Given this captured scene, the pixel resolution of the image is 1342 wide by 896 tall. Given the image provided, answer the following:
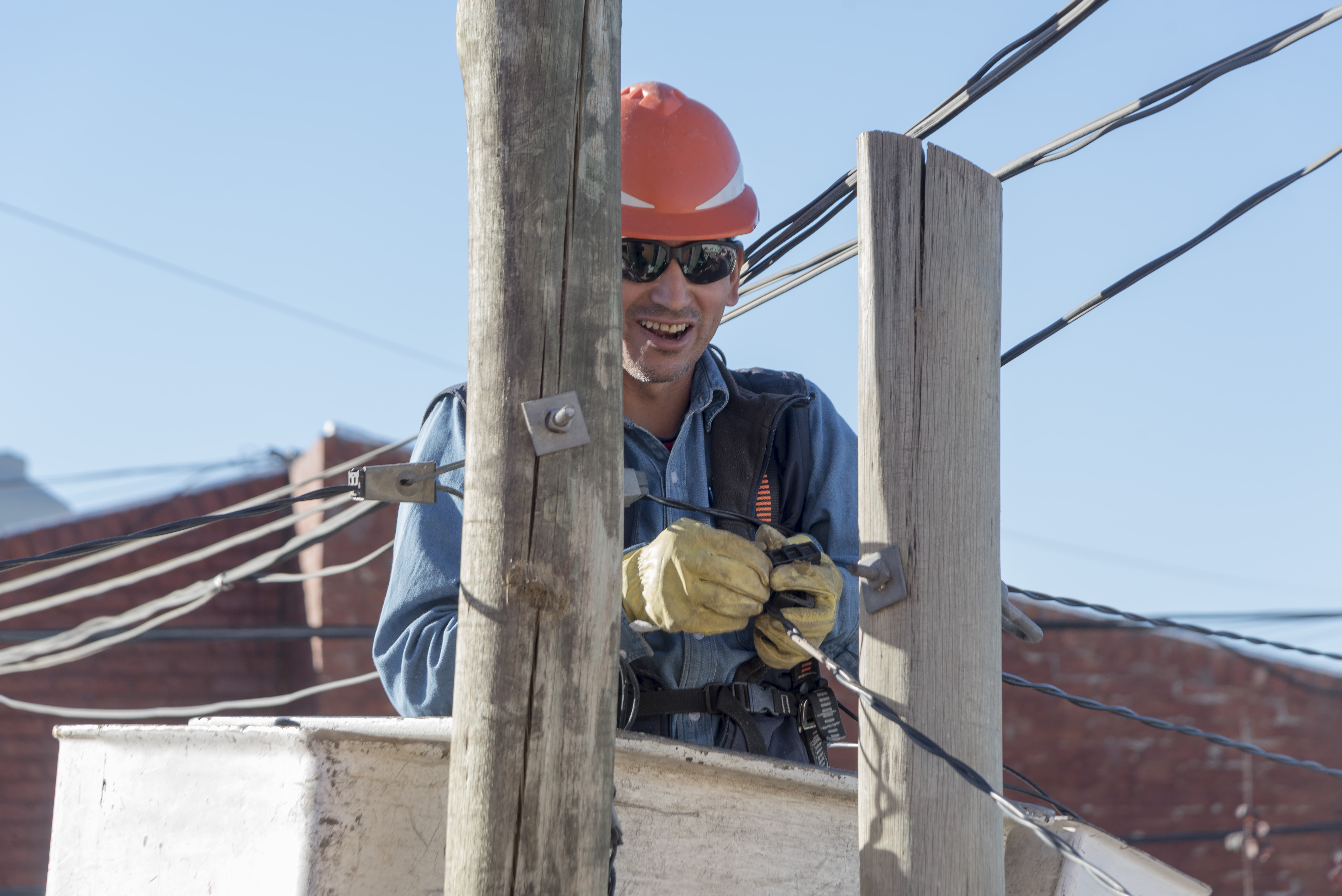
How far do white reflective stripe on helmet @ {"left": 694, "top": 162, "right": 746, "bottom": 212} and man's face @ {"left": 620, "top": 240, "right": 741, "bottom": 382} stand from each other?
10 centimetres

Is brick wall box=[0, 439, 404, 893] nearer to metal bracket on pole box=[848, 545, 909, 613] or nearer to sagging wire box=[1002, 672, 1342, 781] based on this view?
sagging wire box=[1002, 672, 1342, 781]

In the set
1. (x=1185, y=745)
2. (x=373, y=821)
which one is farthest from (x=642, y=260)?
(x=1185, y=745)

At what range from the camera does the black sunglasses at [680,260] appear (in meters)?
2.78

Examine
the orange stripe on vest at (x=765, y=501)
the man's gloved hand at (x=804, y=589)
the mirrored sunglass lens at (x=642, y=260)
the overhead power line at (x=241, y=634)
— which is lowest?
the overhead power line at (x=241, y=634)

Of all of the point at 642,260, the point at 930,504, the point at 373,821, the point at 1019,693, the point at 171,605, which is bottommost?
the point at 1019,693

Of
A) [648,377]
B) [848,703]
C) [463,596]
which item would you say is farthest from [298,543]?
[848,703]

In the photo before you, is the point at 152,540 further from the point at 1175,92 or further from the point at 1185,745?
the point at 1185,745

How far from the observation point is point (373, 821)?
6.60 ft

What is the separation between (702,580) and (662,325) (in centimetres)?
89

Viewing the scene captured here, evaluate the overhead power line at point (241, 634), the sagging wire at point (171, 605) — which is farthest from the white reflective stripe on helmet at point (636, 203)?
the overhead power line at point (241, 634)

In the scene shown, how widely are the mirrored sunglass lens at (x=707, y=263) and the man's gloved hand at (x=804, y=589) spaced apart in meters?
0.80

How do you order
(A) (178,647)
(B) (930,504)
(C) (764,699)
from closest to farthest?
(B) (930,504), (C) (764,699), (A) (178,647)

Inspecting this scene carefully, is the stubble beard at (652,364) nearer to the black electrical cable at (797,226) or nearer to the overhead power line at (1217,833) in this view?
the black electrical cable at (797,226)

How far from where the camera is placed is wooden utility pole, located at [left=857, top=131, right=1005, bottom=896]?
185 cm
